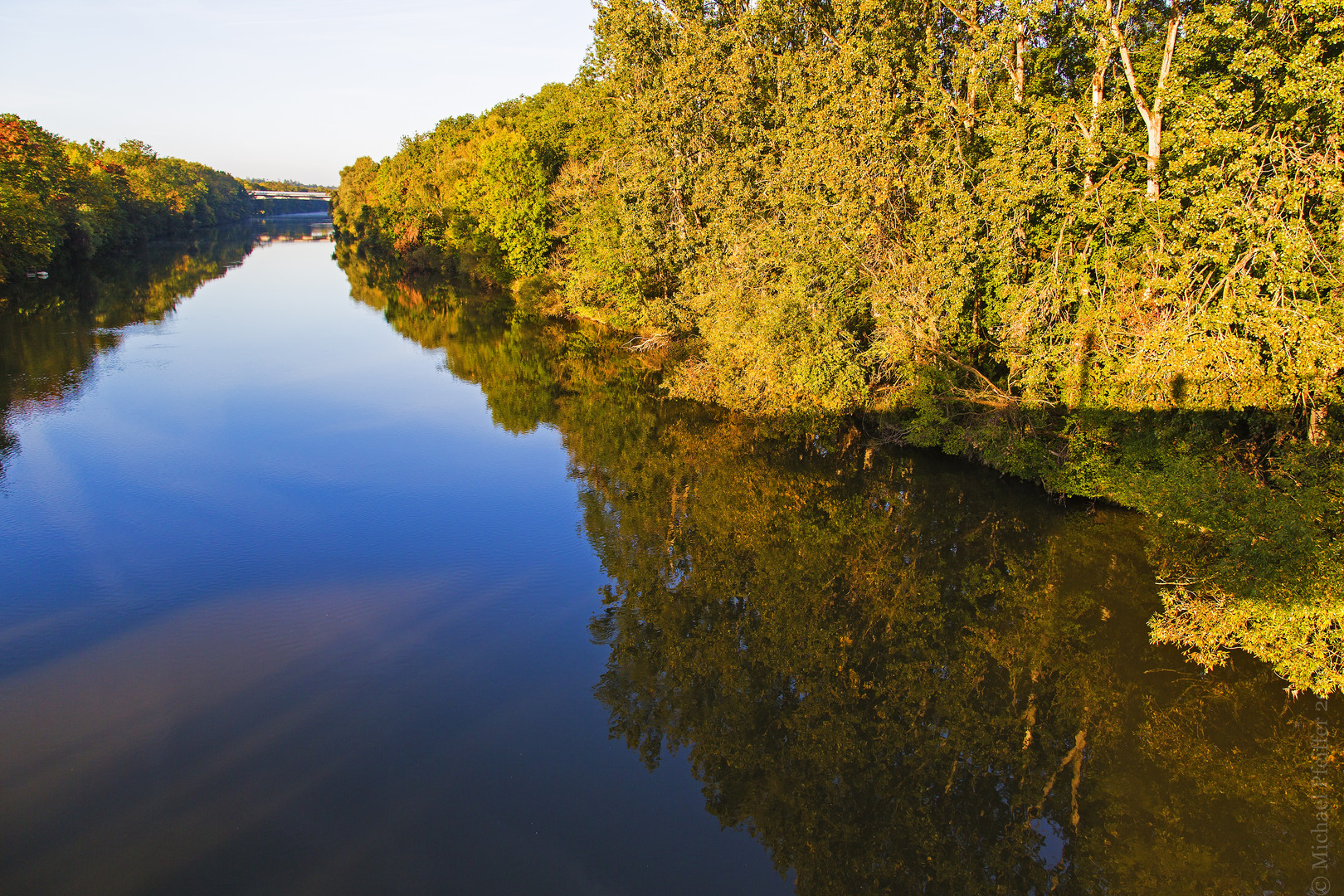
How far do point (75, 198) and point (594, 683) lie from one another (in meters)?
74.3

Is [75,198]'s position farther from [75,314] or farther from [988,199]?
[988,199]

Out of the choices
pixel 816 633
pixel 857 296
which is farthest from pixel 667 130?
pixel 816 633

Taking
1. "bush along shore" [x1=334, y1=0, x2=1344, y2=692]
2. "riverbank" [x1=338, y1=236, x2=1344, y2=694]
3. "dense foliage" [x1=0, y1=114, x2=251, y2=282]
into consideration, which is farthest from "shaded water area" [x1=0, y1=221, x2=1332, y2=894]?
"dense foliage" [x1=0, y1=114, x2=251, y2=282]

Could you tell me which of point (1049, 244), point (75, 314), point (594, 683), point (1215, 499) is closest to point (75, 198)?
point (75, 314)

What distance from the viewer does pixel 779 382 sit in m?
23.1

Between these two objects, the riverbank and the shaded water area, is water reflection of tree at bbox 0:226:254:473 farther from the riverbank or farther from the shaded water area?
the riverbank

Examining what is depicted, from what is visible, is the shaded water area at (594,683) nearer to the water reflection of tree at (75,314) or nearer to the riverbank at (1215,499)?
the riverbank at (1215,499)

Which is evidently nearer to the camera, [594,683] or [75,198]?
[594,683]

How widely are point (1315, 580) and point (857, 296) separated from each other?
13.8 metres

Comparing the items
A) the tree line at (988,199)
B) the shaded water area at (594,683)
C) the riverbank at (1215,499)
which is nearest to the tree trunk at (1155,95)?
the tree line at (988,199)

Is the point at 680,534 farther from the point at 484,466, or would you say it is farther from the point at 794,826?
the point at 794,826

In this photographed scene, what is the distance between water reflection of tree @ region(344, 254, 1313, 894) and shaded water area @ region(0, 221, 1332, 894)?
0.06m

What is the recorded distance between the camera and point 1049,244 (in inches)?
715

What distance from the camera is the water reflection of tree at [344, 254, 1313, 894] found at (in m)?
9.52
